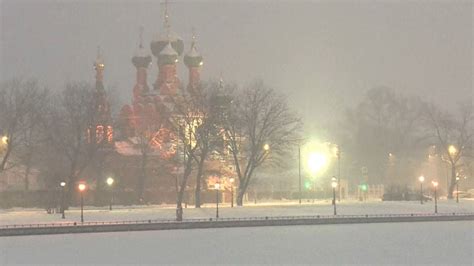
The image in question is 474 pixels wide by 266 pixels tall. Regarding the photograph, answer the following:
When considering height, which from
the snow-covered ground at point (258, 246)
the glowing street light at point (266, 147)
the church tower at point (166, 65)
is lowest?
the snow-covered ground at point (258, 246)

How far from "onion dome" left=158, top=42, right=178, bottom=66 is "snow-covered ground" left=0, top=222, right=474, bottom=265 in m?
46.8

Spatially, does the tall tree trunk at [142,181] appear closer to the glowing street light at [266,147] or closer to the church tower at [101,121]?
the church tower at [101,121]

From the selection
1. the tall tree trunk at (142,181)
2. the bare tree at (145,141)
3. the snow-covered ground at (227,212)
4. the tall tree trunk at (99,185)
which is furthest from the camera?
the bare tree at (145,141)

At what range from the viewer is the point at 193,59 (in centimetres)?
9319

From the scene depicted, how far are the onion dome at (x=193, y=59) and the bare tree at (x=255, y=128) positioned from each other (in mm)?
20172

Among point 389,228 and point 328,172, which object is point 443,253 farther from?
point 328,172

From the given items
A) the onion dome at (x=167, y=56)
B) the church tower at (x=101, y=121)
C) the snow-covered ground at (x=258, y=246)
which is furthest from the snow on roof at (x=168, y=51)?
the snow-covered ground at (x=258, y=246)

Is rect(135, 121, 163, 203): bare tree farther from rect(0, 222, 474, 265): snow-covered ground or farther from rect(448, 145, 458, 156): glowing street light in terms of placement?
rect(448, 145, 458, 156): glowing street light

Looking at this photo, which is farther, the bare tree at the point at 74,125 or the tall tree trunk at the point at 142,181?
the tall tree trunk at the point at 142,181

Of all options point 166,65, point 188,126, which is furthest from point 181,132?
point 166,65

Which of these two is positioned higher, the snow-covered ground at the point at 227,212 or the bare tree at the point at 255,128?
the bare tree at the point at 255,128

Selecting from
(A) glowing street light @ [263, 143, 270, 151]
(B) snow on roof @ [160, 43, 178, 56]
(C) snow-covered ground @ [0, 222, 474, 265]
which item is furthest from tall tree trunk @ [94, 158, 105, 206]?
(C) snow-covered ground @ [0, 222, 474, 265]

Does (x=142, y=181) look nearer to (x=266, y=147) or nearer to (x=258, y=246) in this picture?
(x=266, y=147)

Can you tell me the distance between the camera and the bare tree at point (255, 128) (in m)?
71.2
